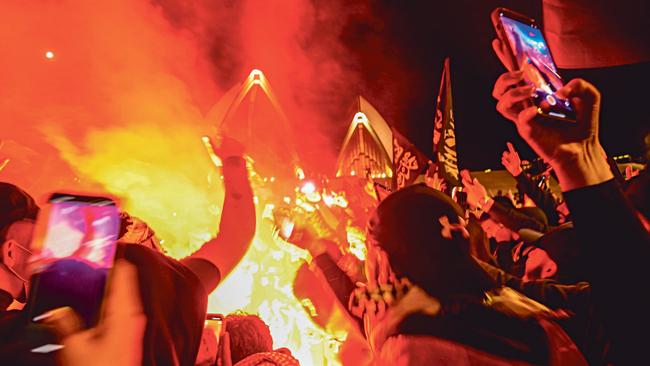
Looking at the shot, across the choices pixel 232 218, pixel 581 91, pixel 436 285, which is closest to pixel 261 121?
pixel 232 218

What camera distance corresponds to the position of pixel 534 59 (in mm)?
1400

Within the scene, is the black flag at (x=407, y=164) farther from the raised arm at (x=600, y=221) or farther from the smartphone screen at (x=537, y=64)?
the raised arm at (x=600, y=221)

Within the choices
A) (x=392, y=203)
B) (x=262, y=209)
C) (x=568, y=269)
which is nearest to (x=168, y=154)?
(x=262, y=209)

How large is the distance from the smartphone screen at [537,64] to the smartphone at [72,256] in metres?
1.41

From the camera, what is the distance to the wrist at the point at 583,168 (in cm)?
109

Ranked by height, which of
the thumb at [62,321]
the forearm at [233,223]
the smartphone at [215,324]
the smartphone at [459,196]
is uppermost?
the smartphone at [459,196]

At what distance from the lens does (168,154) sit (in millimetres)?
5512

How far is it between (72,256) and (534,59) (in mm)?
1659

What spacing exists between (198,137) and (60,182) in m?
1.99

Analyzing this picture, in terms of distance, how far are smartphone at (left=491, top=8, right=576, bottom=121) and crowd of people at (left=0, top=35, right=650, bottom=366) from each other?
41mm

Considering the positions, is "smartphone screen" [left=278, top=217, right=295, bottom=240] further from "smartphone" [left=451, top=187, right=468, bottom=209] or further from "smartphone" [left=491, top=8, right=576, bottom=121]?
"smartphone" [left=451, top=187, right=468, bottom=209]

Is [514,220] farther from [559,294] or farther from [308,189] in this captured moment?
[559,294]

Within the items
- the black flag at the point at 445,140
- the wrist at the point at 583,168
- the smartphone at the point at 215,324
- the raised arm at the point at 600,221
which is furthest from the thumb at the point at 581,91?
the black flag at the point at 445,140

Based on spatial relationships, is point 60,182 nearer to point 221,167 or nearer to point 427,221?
point 221,167
